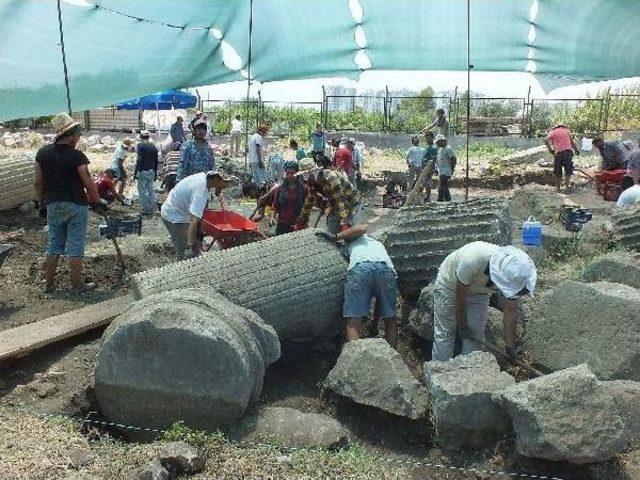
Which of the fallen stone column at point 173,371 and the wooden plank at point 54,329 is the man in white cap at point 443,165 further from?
the fallen stone column at point 173,371

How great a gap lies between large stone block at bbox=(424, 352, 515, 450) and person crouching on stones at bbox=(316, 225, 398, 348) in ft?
3.98

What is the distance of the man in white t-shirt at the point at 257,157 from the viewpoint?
14461 mm

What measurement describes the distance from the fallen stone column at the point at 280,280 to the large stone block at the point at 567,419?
1958 mm

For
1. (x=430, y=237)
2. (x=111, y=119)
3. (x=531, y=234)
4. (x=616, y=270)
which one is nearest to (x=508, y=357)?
(x=430, y=237)

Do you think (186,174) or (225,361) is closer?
(225,361)

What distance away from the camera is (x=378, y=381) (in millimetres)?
4723

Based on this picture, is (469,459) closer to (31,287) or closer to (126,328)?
(126,328)

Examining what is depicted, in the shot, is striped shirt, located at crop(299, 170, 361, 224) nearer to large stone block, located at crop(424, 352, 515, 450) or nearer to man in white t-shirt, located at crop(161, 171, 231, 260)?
man in white t-shirt, located at crop(161, 171, 231, 260)

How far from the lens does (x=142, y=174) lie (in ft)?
41.6

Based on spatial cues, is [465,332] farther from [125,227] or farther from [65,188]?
[125,227]

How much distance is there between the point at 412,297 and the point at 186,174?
3.41 metres

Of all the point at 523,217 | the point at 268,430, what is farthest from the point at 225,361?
the point at 523,217

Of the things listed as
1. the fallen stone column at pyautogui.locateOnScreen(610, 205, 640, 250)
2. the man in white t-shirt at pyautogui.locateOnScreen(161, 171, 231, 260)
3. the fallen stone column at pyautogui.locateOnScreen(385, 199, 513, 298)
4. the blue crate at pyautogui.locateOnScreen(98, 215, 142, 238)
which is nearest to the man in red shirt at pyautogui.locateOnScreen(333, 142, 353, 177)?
the blue crate at pyautogui.locateOnScreen(98, 215, 142, 238)

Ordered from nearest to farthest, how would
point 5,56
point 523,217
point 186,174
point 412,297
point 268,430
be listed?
point 268,430 → point 412,297 → point 186,174 → point 5,56 → point 523,217
